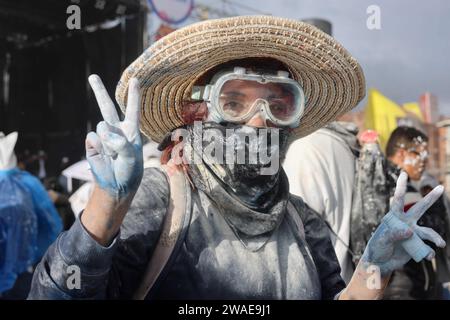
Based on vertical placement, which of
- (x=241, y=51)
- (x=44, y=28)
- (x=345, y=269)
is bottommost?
(x=345, y=269)

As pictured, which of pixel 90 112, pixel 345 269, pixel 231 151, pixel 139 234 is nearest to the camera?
pixel 139 234

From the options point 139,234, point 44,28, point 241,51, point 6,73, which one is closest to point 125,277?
point 139,234

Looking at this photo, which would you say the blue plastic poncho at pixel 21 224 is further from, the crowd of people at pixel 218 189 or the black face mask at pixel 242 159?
the black face mask at pixel 242 159

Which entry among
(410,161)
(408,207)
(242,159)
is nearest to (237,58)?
(242,159)

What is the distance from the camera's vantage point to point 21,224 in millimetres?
4242

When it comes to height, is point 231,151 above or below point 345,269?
above

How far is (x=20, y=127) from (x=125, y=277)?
7.85 m

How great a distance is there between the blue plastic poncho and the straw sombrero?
2.53m

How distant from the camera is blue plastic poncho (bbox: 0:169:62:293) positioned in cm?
419

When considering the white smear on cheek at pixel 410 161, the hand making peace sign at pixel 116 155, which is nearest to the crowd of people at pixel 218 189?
the hand making peace sign at pixel 116 155

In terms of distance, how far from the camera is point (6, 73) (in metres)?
8.71

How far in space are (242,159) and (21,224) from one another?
3093mm

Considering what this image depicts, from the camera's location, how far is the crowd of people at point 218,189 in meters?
1.34
